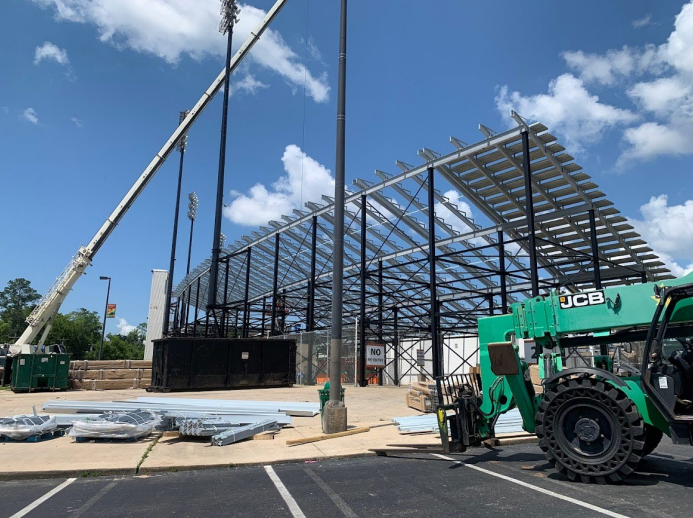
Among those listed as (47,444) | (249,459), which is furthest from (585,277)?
(47,444)

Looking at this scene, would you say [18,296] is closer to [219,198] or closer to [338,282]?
[219,198]

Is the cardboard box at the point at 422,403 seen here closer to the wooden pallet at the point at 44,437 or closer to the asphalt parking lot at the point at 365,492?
the asphalt parking lot at the point at 365,492

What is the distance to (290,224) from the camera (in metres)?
32.5

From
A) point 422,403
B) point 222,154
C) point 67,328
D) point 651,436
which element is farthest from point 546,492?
point 67,328

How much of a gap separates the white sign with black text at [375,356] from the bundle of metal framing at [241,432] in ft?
53.7

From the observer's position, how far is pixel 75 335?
7144 centimetres

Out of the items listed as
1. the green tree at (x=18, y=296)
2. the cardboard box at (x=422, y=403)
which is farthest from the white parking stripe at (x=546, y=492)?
the green tree at (x=18, y=296)

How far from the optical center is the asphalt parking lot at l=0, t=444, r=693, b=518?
5211 millimetres

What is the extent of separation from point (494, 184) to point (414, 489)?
1954 cm

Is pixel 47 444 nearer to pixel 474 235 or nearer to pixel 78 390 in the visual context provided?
pixel 78 390

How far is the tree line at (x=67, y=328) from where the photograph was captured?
228ft

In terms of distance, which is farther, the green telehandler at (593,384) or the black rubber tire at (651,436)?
the black rubber tire at (651,436)

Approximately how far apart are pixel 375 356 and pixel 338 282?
17.2m

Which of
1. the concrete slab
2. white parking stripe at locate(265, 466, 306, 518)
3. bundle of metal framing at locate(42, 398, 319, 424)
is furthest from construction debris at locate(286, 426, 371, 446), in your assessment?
bundle of metal framing at locate(42, 398, 319, 424)
